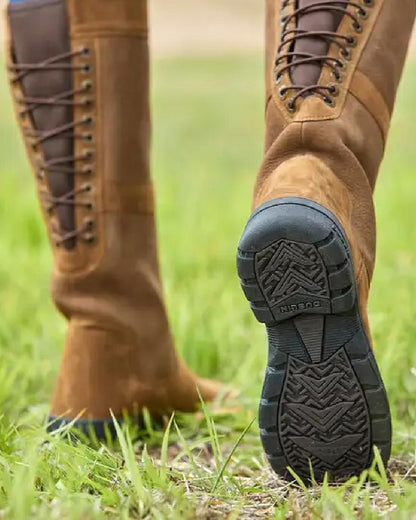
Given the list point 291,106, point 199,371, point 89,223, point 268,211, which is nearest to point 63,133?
point 89,223

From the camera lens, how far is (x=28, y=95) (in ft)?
5.74

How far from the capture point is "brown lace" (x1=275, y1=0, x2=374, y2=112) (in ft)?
4.48

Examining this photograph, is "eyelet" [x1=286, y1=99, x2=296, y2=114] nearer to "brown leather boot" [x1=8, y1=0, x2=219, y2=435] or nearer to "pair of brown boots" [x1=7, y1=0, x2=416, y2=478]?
"pair of brown boots" [x1=7, y1=0, x2=416, y2=478]

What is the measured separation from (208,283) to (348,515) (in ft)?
5.82

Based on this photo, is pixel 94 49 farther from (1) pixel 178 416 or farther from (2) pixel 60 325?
(2) pixel 60 325

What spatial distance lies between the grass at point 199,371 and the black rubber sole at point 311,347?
0.05 metres

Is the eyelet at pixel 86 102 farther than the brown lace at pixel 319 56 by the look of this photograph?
Yes

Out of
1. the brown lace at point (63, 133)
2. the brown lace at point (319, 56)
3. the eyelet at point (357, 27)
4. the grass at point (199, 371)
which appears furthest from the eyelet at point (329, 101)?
the brown lace at point (63, 133)

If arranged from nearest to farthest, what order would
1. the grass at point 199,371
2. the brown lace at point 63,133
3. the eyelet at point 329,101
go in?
the grass at point 199,371 < the eyelet at point 329,101 < the brown lace at point 63,133

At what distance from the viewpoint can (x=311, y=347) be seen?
1273mm

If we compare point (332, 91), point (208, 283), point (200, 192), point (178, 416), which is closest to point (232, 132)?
point (200, 192)

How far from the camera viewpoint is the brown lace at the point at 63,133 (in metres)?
1.71

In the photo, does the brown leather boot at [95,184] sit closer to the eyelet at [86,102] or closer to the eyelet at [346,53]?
the eyelet at [86,102]

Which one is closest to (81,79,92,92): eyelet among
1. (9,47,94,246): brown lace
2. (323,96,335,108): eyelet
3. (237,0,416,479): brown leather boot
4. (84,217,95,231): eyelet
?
(9,47,94,246): brown lace
